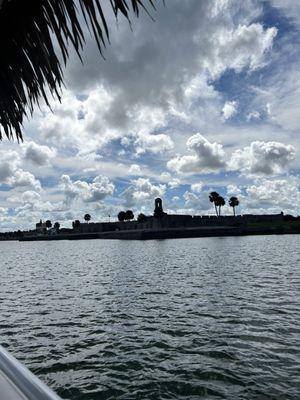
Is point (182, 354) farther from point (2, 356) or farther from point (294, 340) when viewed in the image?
point (2, 356)

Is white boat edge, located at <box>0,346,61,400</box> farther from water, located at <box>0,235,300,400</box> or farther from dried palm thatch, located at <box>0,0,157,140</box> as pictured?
water, located at <box>0,235,300,400</box>

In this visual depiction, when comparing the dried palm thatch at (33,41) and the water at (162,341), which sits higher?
the dried palm thatch at (33,41)

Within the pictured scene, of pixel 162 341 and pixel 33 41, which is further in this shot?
pixel 162 341

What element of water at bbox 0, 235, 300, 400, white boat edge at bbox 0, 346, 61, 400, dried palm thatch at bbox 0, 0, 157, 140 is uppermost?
dried palm thatch at bbox 0, 0, 157, 140

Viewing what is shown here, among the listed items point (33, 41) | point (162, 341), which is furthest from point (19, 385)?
point (162, 341)

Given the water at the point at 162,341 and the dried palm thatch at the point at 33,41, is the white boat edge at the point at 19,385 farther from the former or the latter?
the water at the point at 162,341

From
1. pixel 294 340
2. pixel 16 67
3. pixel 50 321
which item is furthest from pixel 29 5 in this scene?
pixel 50 321

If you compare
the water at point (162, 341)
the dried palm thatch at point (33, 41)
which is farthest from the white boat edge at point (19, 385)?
the water at point (162, 341)

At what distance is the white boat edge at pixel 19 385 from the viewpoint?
3159mm

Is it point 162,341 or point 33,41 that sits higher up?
point 33,41

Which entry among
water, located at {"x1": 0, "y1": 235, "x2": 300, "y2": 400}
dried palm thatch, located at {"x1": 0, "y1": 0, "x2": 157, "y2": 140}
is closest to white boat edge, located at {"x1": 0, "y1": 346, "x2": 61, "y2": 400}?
dried palm thatch, located at {"x1": 0, "y1": 0, "x2": 157, "y2": 140}

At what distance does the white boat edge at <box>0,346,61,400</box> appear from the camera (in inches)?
124

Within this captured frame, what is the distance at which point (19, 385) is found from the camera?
3428 millimetres

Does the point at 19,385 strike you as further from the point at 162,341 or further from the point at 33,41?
the point at 162,341
